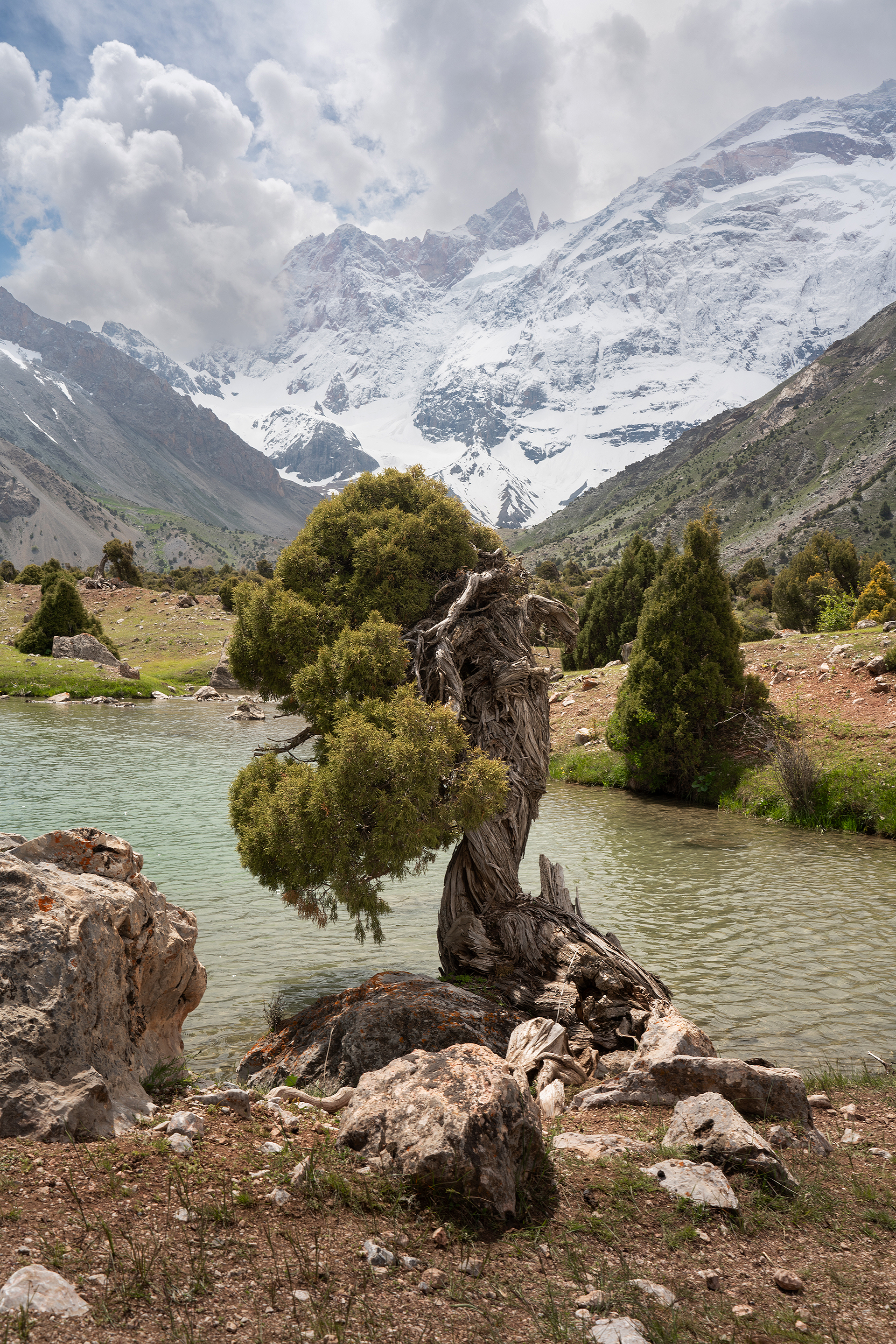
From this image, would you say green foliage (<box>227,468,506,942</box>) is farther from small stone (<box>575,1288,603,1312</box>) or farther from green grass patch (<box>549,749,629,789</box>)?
green grass patch (<box>549,749,629,789</box>)

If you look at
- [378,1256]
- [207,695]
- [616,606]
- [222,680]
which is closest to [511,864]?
[378,1256]

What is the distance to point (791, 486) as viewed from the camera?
19762 cm

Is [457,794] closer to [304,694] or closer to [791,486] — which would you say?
[304,694]

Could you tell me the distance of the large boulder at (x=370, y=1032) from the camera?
730cm

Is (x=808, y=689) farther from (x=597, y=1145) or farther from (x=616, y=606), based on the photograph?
(x=597, y=1145)

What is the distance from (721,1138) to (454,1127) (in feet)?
7.25

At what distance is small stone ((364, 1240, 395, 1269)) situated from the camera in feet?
13.9

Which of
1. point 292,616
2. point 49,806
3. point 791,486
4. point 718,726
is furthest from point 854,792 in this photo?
point 791,486

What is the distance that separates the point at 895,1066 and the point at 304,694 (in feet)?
26.9

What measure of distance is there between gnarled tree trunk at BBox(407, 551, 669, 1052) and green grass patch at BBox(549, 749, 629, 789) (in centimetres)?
1572

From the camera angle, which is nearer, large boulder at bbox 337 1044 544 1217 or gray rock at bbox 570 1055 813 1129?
large boulder at bbox 337 1044 544 1217

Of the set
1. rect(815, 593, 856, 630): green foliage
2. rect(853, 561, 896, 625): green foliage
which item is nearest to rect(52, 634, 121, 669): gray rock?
rect(815, 593, 856, 630): green foliage

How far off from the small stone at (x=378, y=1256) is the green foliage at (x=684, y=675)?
21.1 metres

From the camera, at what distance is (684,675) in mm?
24406
